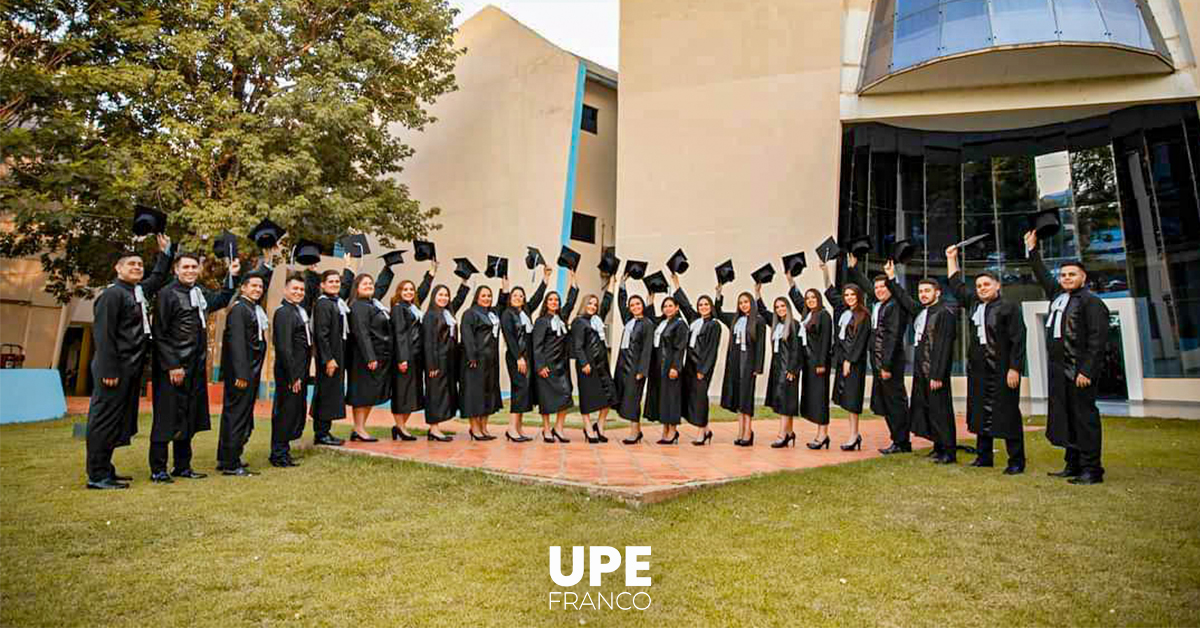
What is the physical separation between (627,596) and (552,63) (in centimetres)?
1843

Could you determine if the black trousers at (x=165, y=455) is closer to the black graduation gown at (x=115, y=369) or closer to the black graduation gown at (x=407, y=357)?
the black graduation gown at (x=115, y=369)

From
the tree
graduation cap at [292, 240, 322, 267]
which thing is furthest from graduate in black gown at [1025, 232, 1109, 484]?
the tree

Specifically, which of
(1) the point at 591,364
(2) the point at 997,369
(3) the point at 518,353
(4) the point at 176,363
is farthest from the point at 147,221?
(2) the point at 997,369

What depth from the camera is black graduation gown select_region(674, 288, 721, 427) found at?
8.46 metres

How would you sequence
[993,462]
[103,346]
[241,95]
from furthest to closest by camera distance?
[241,95], [993,462], [103,346]

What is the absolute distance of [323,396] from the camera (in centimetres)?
775

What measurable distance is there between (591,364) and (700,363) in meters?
1.32

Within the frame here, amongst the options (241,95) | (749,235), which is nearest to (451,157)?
(241,95)

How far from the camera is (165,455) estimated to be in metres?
6.24

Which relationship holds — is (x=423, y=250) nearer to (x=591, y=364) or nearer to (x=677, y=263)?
(x=591, y=364)

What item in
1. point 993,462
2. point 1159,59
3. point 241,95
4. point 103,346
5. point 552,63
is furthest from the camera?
point 552,63

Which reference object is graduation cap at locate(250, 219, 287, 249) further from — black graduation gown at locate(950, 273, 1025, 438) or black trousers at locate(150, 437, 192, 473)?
black graduation gown at locate(950, 273, 1025, 438)

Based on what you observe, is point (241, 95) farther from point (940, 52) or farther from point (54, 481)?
point (940, 52)

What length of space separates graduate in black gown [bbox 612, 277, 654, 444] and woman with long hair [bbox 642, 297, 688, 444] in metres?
0.14
